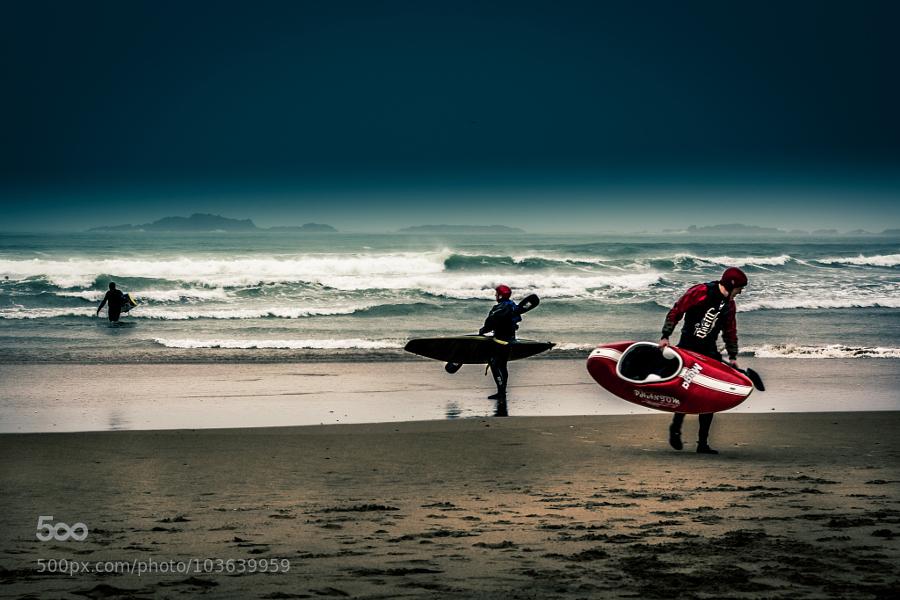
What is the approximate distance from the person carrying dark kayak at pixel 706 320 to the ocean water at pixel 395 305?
961 cm

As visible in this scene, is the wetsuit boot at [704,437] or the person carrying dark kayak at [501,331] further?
the person carrying dark kayak at [501,331]

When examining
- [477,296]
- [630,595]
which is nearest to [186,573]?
[630,595]

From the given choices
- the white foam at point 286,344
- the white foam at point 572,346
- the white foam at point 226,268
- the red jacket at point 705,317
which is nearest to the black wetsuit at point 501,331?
the red jacket at point 705,317

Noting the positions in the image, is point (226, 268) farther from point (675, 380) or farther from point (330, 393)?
point (675, 380)

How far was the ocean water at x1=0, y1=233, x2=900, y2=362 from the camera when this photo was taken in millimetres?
19891

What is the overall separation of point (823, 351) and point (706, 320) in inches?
449

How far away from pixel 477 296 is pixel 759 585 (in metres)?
30.6

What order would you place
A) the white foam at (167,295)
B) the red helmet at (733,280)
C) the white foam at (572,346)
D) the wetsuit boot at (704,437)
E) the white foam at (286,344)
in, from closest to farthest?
the red helmet at (733,280), the wetsuit boot at (704,437), the white foam at (572,346), the white foam at (286,344), the white foam at (167,295)

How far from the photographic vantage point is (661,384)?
8.75 meters

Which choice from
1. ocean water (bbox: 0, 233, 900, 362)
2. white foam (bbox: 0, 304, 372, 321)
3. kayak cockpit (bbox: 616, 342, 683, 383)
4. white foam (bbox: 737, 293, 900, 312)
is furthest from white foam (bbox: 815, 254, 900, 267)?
kayak cockpit (bbox: 616, 342, 683, 383)

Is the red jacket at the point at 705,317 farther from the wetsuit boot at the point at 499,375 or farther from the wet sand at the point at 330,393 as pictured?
the wetsuit boot at the point at 499,375

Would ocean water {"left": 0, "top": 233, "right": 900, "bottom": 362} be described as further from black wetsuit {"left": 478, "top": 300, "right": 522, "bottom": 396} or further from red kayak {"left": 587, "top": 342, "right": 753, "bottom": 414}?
red kayak {"left": 587, "top": 342, "right": 753, "bottom": 414}

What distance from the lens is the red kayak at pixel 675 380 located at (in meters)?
8.53

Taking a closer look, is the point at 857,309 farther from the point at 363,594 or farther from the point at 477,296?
the point at 363,594
